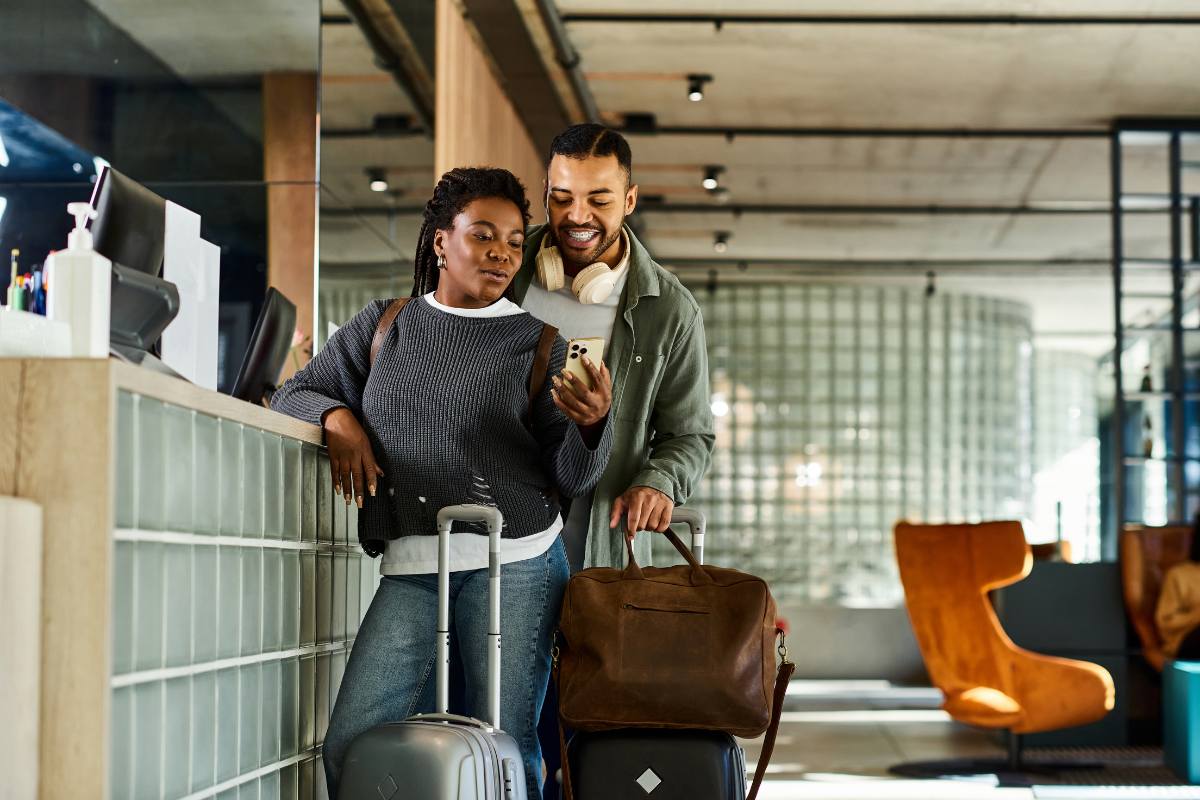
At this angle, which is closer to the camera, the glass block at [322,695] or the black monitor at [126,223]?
the black monitor at [126,223]

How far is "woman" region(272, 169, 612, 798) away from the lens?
1.94 meters

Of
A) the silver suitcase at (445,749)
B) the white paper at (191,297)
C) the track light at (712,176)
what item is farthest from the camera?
the track light at (712,176)

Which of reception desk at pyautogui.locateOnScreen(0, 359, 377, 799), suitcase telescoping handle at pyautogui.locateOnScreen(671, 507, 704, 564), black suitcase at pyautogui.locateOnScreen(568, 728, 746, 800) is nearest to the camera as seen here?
reception desk at pyautogui.locateOnScreen(0, 359, 377, 799)

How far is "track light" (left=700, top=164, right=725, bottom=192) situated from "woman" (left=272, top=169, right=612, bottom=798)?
20.0 ft

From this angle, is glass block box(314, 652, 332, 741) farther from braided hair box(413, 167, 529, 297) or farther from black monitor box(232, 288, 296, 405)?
black monitor box(232, 288, 296, 405)

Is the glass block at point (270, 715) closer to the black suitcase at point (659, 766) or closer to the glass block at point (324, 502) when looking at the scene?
the glass block at point (324, 502)

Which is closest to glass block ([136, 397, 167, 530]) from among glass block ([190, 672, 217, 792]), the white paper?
glass block ([190, 672, 217, 792])

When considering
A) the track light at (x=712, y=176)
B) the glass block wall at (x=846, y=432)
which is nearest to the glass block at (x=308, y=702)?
the track light at (x=712, y=176)

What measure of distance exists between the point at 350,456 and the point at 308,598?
0.25m

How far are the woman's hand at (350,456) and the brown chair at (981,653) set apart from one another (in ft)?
12.5

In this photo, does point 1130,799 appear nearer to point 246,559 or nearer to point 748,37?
point 748,37

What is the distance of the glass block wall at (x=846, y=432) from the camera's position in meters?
10.7

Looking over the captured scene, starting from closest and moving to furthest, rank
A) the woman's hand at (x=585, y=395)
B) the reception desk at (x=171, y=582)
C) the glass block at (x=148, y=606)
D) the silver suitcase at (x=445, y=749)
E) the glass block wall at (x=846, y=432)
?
the reception desk at (x=171, y=582) → the glass block at (x=148, y=606) → the silver suitcase at (x=445, y=749) → the woman's hand at (x=585, y=395) → the glass block wall at (x=846, y=432)

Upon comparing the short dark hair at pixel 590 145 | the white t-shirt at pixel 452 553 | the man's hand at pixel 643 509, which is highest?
the short dark hair at pixel 590 145
